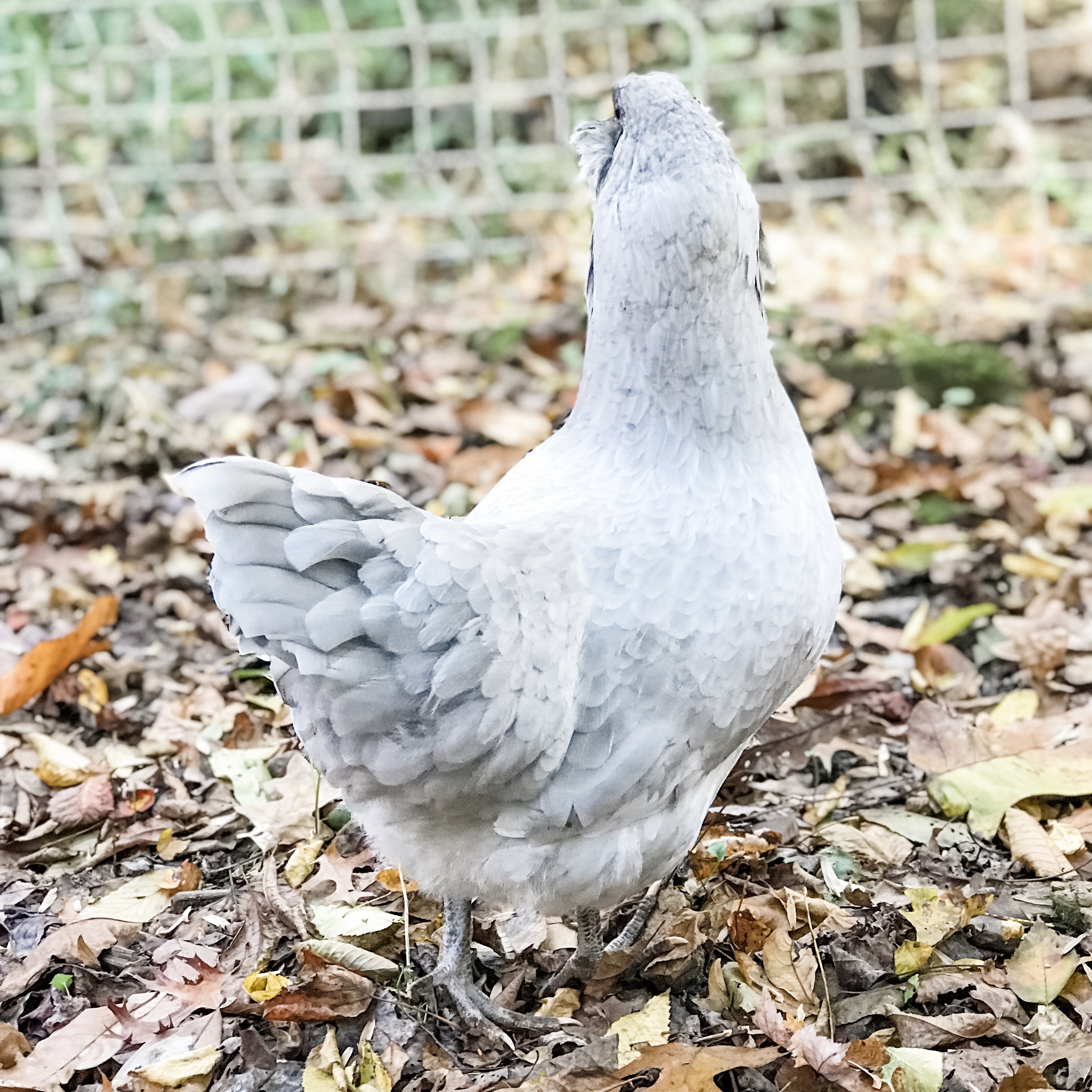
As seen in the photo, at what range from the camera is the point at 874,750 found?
2766 millimetres

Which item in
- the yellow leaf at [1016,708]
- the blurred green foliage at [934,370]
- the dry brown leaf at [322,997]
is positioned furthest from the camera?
the blurred green foliage at [934,370]

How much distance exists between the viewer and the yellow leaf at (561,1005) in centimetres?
214

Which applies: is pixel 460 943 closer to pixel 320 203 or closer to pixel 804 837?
pixel 804 837

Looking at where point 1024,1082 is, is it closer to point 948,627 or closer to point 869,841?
point 869,841

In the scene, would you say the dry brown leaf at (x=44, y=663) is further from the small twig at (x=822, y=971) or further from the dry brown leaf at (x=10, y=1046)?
Answer: the small twig at (x=822, y=971)

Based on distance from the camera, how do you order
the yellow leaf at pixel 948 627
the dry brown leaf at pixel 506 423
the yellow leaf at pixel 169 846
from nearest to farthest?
1. the yellow leaf at pixel 169 846
2. the yellow leaf at pixel 948 627
3. the dry brown leaf at pixel 506 423

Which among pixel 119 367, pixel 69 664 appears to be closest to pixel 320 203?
pixel 119 367

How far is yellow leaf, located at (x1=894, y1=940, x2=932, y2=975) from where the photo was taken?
2.09 meters

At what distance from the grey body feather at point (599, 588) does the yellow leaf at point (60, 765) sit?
103 centimetres

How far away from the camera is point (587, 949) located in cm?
221

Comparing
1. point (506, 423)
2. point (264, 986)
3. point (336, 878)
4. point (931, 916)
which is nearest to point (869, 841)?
point (931, 916)

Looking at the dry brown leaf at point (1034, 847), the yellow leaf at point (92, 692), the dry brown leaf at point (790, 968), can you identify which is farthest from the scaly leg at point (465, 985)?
the yellow leaf at point (92, 692)

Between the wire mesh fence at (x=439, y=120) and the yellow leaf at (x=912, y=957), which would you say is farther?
the wire mesh fence at (x=439, y=120)

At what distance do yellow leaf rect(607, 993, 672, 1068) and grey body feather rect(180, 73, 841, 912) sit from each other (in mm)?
255
